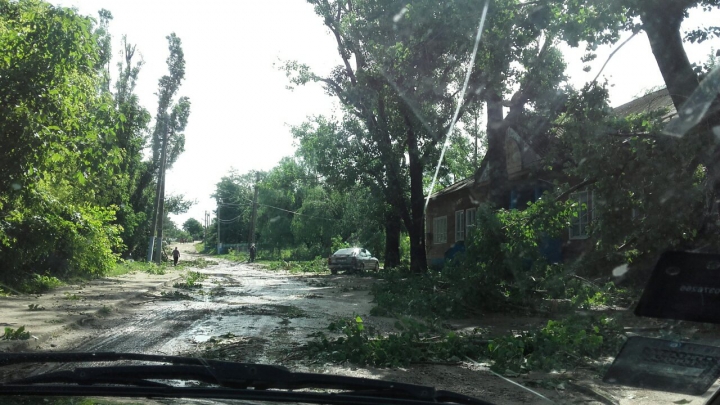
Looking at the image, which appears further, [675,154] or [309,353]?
[675,154]

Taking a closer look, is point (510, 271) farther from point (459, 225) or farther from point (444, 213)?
point (444, 213)

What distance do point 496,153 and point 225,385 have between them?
18500 millimetres

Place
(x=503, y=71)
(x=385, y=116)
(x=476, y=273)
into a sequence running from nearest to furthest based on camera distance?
(x=476, y=273), (x=503, y=71), (x=385, y=116)

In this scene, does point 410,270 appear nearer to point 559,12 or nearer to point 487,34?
point 487,34

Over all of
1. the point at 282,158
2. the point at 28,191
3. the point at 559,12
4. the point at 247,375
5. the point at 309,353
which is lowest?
the point at 309,353

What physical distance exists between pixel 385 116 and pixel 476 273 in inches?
580

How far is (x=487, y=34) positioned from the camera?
14.2m

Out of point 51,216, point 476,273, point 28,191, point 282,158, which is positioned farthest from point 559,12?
point 282,158

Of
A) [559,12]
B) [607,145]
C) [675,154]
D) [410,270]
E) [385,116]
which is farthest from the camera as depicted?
[410,270]

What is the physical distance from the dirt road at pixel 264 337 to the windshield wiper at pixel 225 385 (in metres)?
3.49

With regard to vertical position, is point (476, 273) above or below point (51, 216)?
below

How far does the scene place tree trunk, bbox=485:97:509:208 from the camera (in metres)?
20.2

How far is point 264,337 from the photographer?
371 inches

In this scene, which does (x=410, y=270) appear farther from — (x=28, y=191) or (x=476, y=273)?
(x=28, y=191)
